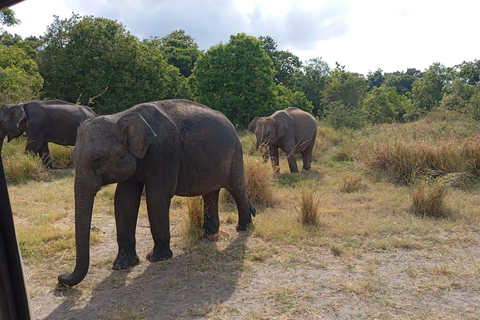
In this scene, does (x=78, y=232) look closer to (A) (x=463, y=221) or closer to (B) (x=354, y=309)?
(B) (x=354, y=309)

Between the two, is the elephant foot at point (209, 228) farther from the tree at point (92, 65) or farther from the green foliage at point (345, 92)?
the green foliage at point (345, 92)

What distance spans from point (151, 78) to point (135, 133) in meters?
18.9

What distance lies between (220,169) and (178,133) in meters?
0.87

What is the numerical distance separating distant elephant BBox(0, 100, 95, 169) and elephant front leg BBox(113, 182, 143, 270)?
24.4 feet

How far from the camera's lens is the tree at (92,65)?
19.8m

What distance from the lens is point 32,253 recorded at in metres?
5.14

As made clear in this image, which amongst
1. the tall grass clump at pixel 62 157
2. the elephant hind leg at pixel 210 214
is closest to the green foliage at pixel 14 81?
the tall grass clump at pixel 62 157

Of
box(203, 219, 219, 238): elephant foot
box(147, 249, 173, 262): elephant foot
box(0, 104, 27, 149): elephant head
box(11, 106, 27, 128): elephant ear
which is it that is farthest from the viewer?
box(11, 106, 27, 128): elephant ear

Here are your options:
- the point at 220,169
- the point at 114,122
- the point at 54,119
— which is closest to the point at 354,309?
the point at 220,169

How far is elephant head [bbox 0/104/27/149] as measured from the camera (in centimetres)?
1035

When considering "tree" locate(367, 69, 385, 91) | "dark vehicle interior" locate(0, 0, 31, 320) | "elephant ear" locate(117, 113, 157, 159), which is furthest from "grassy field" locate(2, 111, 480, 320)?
"tree" locate(367, 69, 385, 91)

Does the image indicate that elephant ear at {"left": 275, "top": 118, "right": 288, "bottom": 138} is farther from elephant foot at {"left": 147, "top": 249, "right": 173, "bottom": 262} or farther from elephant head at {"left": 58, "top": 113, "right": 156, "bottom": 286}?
elephant head at {"left": 58, "top": 113, "right": 156, "bottom": 286}

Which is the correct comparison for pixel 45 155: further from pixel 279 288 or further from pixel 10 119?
pixel 279 288

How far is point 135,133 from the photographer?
13.7 ft
